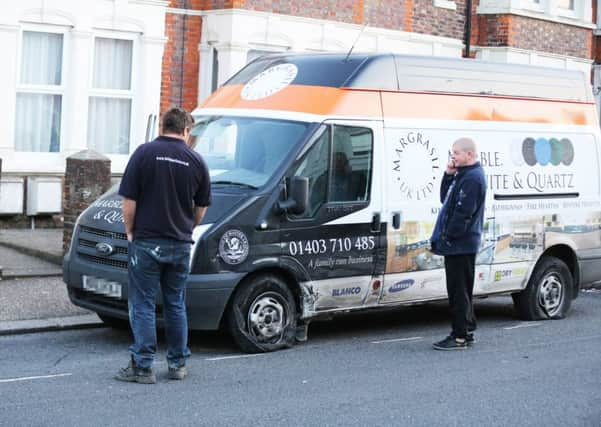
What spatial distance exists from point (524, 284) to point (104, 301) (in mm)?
4166

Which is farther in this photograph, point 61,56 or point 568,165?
point 61,56

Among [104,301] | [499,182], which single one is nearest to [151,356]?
[104,301]

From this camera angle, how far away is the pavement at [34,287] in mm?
10438

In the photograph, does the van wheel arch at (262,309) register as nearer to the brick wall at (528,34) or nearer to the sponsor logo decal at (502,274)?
the sponsor logo decal at (502,274)

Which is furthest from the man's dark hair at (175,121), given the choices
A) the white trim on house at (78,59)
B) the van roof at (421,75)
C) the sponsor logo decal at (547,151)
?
the white trim on house at (78,59)

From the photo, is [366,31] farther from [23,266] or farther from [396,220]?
[396,220]

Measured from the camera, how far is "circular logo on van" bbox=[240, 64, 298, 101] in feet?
33.5

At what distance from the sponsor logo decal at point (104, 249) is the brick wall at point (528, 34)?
13959 millimetres

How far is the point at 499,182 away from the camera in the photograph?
36.3 feet

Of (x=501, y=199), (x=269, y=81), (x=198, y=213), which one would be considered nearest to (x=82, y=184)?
(x=269, y=81)

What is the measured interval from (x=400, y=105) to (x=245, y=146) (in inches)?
56.1

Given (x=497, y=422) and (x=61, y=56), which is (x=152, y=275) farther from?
(x=61, y=56)

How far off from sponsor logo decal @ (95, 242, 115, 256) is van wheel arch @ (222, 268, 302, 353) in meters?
1.02

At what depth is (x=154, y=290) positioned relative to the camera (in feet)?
27.0
